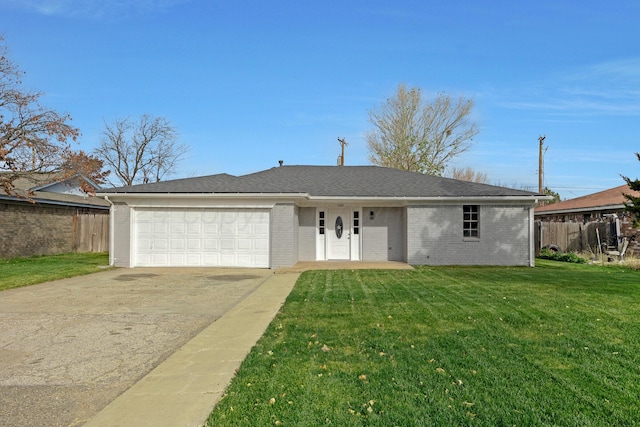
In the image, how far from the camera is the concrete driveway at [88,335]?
4.32m

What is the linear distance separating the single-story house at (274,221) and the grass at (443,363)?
276 inches

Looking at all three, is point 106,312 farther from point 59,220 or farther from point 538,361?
point 59,220

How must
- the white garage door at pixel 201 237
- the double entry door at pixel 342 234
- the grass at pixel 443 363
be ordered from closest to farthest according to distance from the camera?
the grass at pixel 443 363, the white garage door at pixel 201 237, the double entry door at pixel 342 234

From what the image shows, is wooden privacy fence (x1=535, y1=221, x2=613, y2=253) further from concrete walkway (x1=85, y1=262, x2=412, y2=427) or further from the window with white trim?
concrete walkway (x1=85, y1=262, x2=412, y2=427)

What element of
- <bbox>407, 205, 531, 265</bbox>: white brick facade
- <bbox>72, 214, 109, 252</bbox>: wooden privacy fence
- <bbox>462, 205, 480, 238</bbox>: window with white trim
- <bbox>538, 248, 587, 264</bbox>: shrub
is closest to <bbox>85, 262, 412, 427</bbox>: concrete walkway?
<bbox>407, 205, 531, 265</bbox>: white brick facade

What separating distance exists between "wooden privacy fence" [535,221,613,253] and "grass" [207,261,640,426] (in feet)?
41.1

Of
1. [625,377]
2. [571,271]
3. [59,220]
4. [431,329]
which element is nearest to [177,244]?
[59,220]

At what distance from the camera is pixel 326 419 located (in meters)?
3.70

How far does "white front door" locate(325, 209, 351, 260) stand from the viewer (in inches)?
731

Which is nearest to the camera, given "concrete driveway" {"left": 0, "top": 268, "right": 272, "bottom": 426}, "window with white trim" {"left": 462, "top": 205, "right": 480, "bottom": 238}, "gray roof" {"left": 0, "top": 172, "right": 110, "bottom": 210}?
"concrete driveway" {"left": 0, "top": 268, "right": 272, "bottom": 426}

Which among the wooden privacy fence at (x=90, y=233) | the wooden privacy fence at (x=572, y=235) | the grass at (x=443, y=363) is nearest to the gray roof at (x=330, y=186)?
the wooden privacy fence at (x=572, y=235)

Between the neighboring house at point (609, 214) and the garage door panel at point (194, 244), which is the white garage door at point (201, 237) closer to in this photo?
the garage door panel at point (194, 244)

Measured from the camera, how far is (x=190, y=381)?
4727 millimetres

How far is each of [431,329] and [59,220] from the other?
72.6ft
